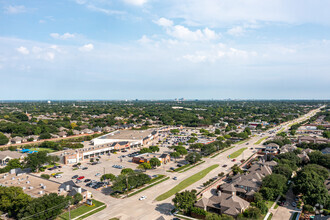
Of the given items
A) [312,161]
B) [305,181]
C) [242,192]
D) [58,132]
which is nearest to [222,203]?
[242,192]

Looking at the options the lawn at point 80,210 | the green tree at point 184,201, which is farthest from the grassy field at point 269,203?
the lawn at point 80,210

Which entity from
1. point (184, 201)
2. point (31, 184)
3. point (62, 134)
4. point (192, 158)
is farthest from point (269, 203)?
point (62, 134)

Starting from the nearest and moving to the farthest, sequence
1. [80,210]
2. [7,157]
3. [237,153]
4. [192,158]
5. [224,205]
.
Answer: [224,205] → [80,210] → [192,158] → [7,157] → [237,153]

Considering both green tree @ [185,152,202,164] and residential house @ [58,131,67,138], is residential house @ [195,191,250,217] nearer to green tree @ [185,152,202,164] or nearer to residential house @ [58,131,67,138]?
green tree @ [185,152,202,164]

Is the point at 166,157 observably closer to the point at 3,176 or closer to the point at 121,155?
the point at 121,155

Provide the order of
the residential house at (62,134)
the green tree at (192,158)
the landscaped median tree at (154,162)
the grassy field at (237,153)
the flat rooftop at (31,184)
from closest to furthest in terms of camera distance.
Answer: the flat rooftop at (31,184), the landscaped median tree at (154,162), the green tree at (192,158), the grassy field at (237,153), the residential house at (62,134)

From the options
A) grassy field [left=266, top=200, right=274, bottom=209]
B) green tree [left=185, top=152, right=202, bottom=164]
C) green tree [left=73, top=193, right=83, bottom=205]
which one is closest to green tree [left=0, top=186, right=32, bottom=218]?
green tree [left=73, top=193, right=83, bottom=205]

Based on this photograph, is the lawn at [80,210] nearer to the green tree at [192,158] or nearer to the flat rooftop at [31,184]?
the flat rooftop at [31,184]

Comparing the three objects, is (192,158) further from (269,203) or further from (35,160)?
(35,160)

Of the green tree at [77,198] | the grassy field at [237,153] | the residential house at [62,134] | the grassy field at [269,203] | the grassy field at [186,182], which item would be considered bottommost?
the grassy field at [237,153]
